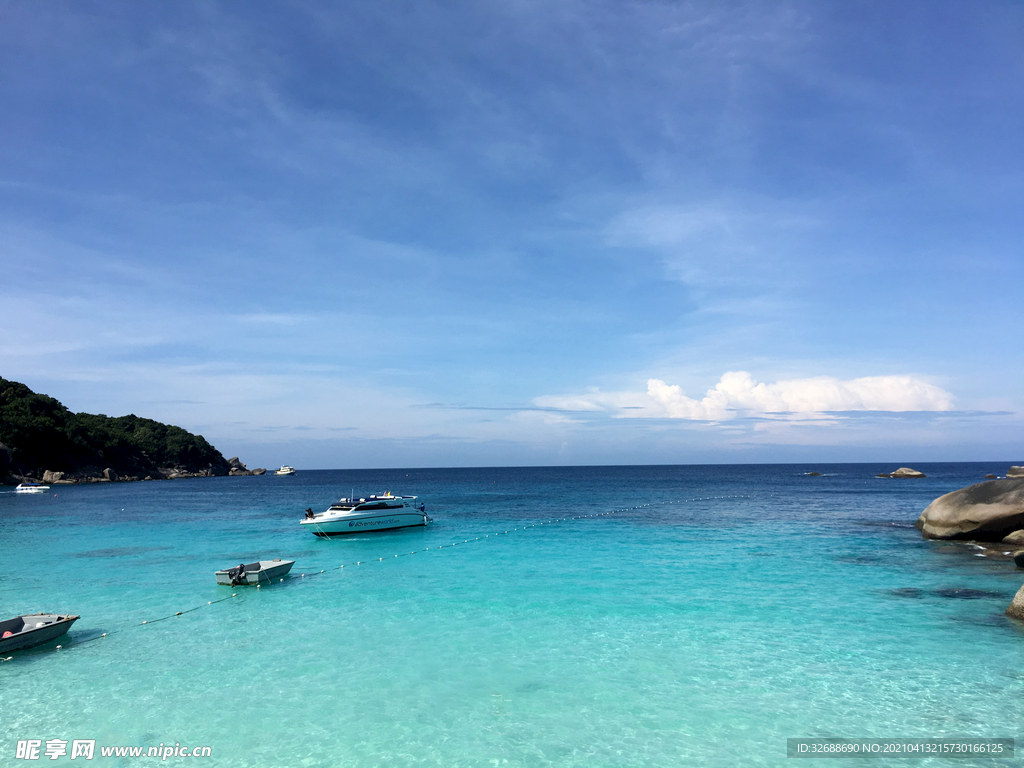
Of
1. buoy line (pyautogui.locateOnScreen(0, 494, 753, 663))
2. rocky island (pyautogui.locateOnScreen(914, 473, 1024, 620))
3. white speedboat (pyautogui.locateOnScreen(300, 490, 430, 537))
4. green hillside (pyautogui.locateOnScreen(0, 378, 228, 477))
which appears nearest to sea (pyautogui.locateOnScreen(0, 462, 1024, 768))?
buoy line (pyautogui.locateOnScreen(0, 494, 753, 663))

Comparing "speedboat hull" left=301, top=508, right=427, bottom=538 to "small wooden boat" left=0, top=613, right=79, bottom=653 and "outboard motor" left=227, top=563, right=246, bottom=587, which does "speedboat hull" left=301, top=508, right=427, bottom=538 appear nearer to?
"outboard motor" left=227, top=563, right=246, bottom=587


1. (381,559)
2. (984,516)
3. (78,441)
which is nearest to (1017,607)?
(984,516)

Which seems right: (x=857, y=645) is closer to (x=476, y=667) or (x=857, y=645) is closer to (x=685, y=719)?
(x=685, y=719)

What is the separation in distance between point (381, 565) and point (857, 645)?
19.9m

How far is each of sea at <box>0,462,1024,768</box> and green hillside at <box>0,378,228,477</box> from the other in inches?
3643

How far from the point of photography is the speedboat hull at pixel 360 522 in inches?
1460

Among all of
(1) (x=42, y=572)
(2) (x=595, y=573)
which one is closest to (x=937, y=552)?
(2) (x=595, y=573)

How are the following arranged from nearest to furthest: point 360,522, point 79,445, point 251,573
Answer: point 251,573
point 360,522
point 79,445

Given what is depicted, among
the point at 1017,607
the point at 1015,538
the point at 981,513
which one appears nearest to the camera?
the point at 1017,607

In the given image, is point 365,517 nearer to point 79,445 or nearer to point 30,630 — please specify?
point 30,630

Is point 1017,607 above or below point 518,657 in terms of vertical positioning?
above

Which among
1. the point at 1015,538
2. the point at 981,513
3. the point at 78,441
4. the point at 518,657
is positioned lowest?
the point at 1015,538

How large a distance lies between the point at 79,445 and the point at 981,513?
5560 inches

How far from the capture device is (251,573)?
22.2 m
